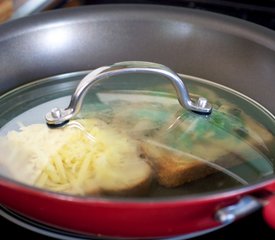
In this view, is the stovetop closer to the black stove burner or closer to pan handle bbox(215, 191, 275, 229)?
pan handle bbox(215, 191, 275, 229)

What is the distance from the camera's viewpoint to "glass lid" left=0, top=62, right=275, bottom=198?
542 mm

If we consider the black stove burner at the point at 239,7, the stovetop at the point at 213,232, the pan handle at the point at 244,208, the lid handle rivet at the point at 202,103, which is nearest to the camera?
the pan handle at the point at 244,208

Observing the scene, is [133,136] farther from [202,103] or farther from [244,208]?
[244,208]

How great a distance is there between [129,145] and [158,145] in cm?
4

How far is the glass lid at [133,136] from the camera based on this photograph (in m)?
0.54

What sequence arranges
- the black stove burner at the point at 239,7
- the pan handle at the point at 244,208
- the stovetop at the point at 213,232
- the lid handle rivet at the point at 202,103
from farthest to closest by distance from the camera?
the black stove burner at the point at 239,7
the lid handle rivet at the point at 202,103
the stovetop at the point at 213,232
the pan handle at the point at 244,208

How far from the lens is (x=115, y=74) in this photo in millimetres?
580

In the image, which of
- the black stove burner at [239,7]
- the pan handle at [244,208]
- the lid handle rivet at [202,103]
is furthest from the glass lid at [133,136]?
the black stove burner at [239,7]

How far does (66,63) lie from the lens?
77 centimetres

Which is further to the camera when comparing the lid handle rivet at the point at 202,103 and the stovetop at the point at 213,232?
the lid handle rivet at the point at 202,103

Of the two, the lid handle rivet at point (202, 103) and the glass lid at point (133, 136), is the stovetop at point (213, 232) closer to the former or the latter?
the glass lid at point (133, 136)

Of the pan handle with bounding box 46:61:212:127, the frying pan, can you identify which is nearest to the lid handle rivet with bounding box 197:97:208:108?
the pan handle with bounding box 46:61:212:127

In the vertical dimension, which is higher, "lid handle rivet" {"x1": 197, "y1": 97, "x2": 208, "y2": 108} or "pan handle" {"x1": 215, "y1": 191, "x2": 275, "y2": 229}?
"lid handle rivet" {"x1": 197, "y1": 97, "x2": 208, "y2": 108}

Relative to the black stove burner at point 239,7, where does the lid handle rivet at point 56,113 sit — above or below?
below
